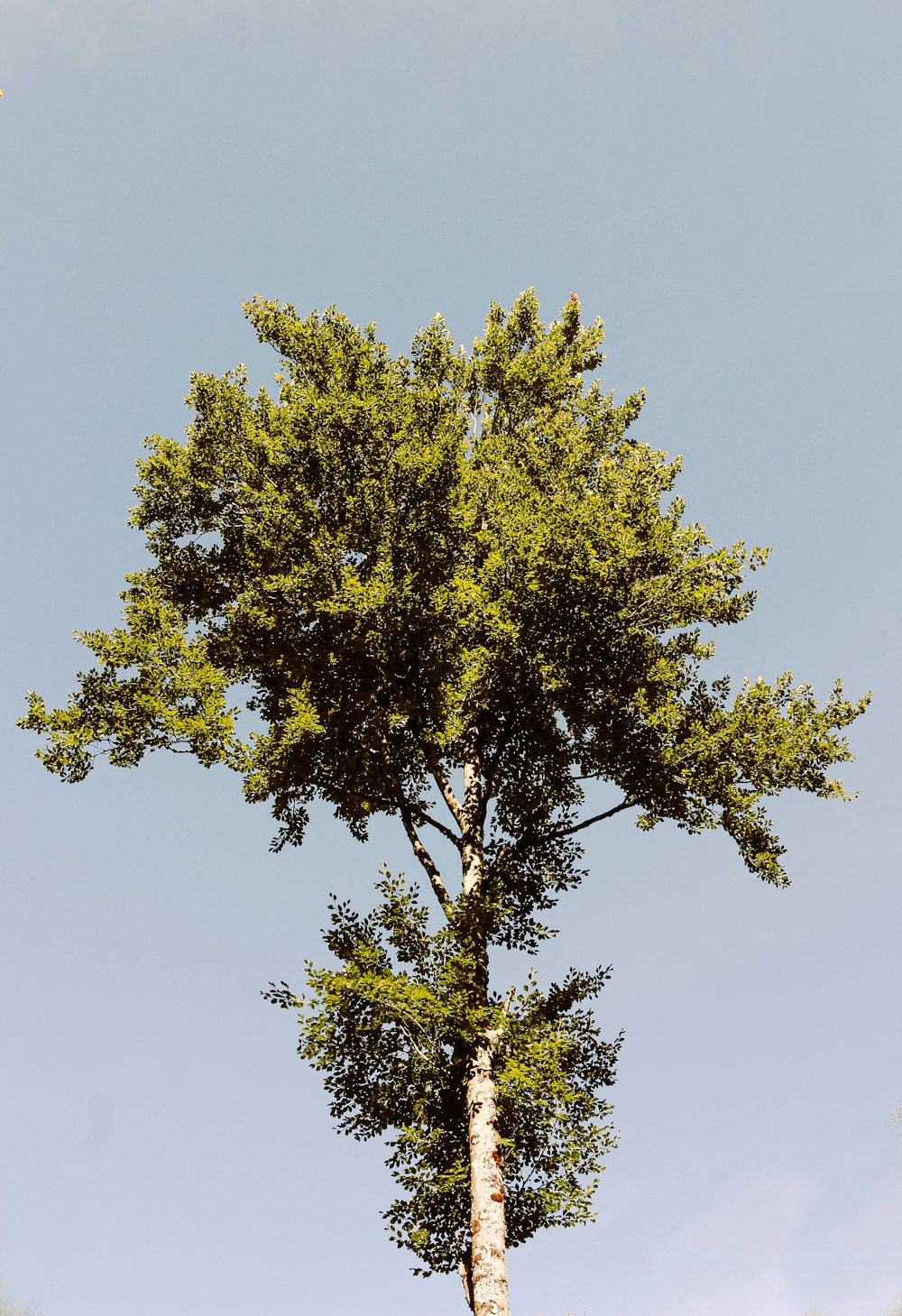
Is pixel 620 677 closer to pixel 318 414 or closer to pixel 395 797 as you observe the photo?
pixel 395 797

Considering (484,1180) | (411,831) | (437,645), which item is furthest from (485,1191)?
(437,645)

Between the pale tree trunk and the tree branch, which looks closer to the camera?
the pale tree trunk

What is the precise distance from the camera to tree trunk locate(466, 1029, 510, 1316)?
31.9ft

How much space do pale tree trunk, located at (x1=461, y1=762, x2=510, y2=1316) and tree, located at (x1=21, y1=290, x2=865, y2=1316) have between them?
0.18 ft

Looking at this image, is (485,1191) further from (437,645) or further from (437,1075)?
(437,645)

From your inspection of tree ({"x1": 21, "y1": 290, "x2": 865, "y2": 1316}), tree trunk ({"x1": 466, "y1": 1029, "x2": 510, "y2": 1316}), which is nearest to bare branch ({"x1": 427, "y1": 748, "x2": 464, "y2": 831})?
tree ({"x1": 21, "y1": 290, "x2": 865, "y2": 1316})

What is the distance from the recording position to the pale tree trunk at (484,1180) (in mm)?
9773

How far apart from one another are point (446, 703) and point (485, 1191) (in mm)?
6372

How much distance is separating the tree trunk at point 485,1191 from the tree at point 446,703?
0.05m

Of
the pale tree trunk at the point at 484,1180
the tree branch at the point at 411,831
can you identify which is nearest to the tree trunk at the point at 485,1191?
the pale tree trunk at the point at 484,1180

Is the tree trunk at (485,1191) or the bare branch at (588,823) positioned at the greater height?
the bare branch at (588,823)

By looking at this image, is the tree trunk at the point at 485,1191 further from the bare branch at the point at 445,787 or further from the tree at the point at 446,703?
the bare branch at the point at 445,787

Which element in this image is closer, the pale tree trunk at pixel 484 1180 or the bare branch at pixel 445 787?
the pale tree trunk at pixel 484 1180

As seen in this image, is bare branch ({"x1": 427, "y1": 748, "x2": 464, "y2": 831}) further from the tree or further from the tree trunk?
the tree trunk
